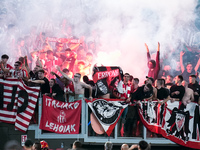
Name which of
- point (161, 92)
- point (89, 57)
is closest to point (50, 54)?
point (89, 57)

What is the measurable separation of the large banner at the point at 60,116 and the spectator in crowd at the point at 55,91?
0.12 meters

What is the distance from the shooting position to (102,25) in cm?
2364

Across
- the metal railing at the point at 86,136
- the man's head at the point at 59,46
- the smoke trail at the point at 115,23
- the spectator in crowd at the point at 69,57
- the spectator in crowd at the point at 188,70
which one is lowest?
the metal railing at the point at 86,136

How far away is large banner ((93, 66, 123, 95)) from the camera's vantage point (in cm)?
1369

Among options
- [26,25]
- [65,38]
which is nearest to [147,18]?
[65,38]

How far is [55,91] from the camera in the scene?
13203mm

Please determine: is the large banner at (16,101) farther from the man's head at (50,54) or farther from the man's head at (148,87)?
the man's head at (50,54)

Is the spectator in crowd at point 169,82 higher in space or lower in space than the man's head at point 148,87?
higher

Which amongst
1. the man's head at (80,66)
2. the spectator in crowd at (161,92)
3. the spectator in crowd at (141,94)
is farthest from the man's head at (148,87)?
the man's head at (80,66)

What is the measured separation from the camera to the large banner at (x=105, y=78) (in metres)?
13.7

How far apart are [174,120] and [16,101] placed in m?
4.86

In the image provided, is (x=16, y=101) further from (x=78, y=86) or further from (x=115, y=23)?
(x=115, y=23)

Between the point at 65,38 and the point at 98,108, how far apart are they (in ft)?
32.3

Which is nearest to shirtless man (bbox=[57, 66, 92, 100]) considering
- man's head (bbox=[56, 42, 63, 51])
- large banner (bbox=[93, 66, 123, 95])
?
large banner (bbox=[93, 66, 123, 95])
